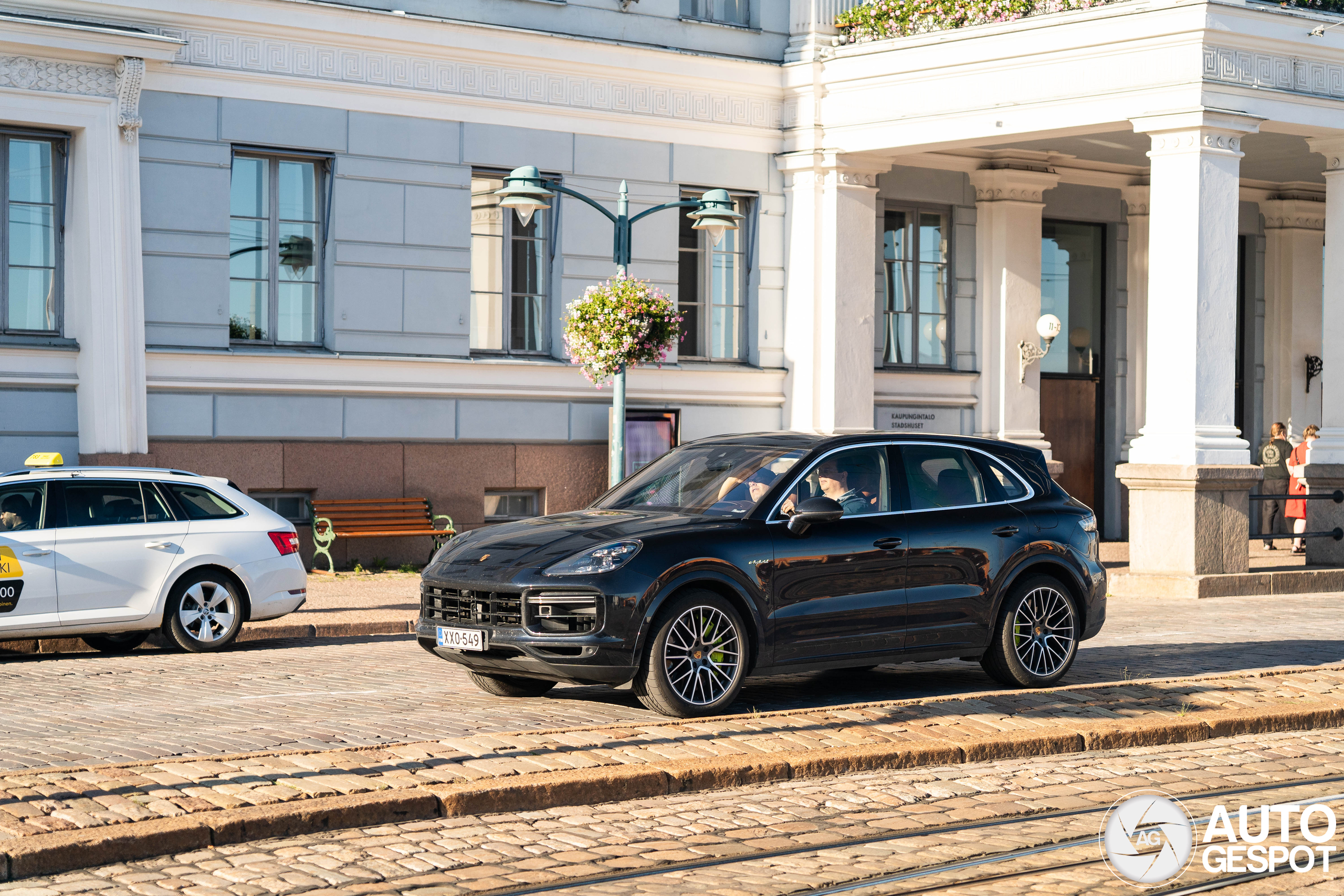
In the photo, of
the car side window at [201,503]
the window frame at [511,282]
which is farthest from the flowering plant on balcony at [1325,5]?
the car side window at [201,503]

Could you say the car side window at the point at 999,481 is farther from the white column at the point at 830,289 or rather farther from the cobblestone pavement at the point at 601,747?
the white column at the point at 830,289

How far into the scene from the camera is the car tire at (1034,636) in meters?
11.2

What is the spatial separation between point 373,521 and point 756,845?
13.7m

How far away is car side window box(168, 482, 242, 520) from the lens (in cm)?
1398

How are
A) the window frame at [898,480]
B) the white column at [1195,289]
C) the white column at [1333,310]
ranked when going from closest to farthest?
1. the window frame at [898,480]
2. the white column at [1195,289]
3. the white column at [1333,310]

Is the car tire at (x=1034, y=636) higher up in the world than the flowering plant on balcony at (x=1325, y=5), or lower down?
lower down

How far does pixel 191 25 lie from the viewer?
19.2 meters

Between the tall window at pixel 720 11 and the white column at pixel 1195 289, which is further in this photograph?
the tall window at pixel 720 11

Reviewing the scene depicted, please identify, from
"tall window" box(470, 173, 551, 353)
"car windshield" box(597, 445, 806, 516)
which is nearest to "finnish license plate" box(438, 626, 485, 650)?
"car windshield" box(597, 445, 806, 516)

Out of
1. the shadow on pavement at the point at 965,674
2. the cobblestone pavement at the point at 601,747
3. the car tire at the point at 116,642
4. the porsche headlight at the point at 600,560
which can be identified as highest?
the porsche headlight at the point at 600,560

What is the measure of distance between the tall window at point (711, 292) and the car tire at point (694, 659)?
13313 millimetres

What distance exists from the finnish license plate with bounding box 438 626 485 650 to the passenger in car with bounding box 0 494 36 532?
4.84 meters

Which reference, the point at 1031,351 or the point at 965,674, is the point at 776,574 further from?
the point at 1031,351

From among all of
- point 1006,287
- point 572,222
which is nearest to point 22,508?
point 572,222
